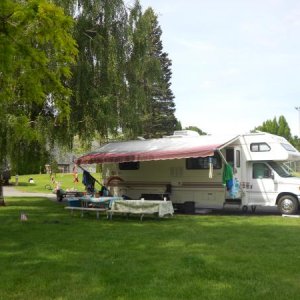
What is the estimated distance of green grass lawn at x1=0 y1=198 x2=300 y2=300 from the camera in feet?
21.7

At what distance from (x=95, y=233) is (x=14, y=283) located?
5.00m

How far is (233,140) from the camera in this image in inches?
671

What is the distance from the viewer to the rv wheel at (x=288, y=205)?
16406mm

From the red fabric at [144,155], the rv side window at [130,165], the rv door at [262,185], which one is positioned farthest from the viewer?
the rv side window at [130,165]

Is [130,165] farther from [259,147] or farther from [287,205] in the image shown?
[287,205]

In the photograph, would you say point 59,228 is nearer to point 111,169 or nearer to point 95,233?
point 95,233

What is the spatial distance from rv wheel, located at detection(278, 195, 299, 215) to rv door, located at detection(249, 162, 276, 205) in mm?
282

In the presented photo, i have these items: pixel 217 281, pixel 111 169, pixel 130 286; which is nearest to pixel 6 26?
pixel 130 286

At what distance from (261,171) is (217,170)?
1.53 meters

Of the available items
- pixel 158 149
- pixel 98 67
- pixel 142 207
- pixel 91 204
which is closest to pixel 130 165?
pixel 158 149

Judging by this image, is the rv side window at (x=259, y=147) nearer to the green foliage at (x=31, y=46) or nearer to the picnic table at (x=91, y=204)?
the picnic table at (x=91, y=204)

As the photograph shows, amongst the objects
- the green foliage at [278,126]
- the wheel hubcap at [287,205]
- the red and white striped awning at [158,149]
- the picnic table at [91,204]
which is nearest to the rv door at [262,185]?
the wheel hubcap at [287,205]

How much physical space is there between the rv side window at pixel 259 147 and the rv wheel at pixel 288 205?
1.75 m

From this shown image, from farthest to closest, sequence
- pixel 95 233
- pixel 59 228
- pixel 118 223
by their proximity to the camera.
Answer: pixel 118 223, pixel 59 228, pixel 95 233
